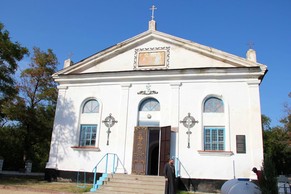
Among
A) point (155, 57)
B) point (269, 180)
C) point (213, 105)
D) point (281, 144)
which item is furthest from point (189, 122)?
point (281, 144)

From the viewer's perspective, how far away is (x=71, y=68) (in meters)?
16.6

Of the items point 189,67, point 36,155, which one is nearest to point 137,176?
point 189,67

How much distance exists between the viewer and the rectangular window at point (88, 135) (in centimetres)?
1505

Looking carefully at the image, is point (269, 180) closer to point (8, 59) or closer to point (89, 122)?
point (89, 122)

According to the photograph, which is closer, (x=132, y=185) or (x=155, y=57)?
(x=132, y=185)

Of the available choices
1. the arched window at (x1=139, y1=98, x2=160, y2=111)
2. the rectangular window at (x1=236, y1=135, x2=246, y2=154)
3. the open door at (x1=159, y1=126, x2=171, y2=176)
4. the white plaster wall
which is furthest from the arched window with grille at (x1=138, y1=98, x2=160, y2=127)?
the rectangular window at (x1=236, y1=135, x2=246, y2=154)

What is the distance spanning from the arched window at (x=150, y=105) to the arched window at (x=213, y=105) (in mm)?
2487

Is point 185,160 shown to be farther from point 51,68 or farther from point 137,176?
point 51,68

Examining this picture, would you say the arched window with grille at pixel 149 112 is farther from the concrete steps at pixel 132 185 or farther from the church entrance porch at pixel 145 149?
the concrete steps at pixel 132 185

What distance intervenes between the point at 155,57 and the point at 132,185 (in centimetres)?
707

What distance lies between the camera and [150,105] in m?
14.9

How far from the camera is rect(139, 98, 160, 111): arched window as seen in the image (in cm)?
1478

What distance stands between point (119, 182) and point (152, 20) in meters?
9.33

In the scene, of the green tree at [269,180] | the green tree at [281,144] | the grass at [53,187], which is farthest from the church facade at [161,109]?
the green tree at [281,144]
